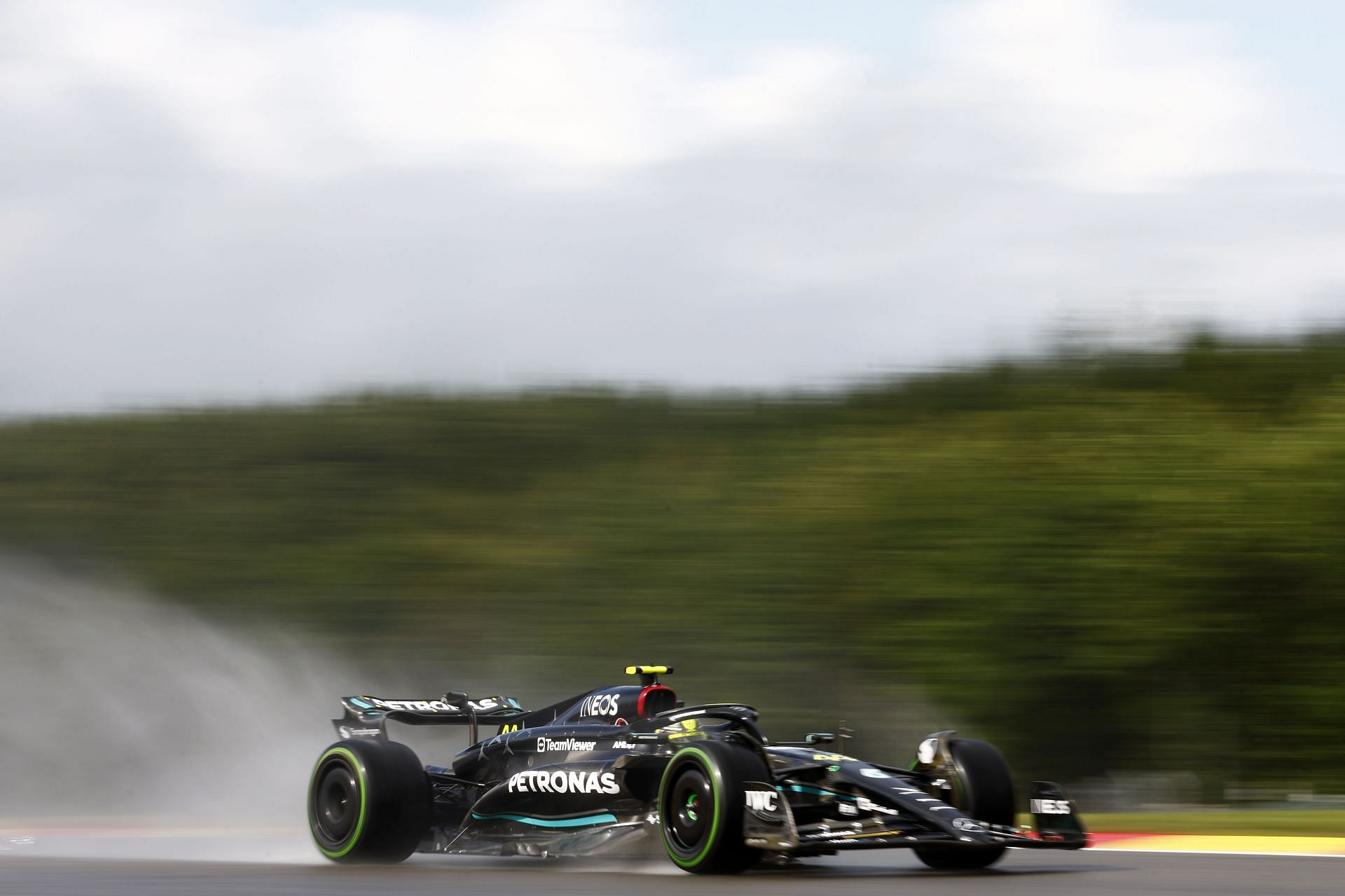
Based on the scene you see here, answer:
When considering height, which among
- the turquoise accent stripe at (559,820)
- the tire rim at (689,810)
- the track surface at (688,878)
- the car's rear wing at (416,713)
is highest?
the car's rear wing at (416,713)

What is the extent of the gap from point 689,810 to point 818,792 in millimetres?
796

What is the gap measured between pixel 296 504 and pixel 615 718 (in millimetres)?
25970

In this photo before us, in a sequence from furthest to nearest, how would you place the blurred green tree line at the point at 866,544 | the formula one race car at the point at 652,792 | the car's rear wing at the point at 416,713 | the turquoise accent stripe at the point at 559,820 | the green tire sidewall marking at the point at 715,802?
the blurred green tree line at the point at 866,544 < the car's rear wing at the point at 416,713 < the turquoise accent stripe at the point at 559,820 < the formula one race car at the point at 652,792 < the green tire sidewall marking at the point at 715,802

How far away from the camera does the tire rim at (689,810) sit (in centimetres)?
921

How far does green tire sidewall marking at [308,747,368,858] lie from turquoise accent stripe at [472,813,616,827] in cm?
73

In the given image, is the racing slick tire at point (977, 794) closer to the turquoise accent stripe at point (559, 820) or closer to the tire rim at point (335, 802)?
the turquoise accent stripe at point (559, 820)

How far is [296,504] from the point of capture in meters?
35.9

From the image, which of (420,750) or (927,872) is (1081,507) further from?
(927,872)

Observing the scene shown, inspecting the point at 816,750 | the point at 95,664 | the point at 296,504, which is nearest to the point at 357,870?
the point at 816,750

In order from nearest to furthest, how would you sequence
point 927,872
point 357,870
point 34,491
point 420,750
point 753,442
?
point 927,872, point 357,870, point 420,750, point 753,442, point 34,491

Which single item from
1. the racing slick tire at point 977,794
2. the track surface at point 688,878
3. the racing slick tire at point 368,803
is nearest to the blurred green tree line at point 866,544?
the track surface at point 688,878

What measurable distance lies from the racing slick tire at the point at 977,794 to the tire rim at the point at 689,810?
4.94 ft

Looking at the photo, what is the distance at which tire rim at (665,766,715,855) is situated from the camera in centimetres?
921

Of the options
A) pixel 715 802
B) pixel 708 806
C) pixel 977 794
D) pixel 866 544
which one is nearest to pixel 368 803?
pixel 708 806
